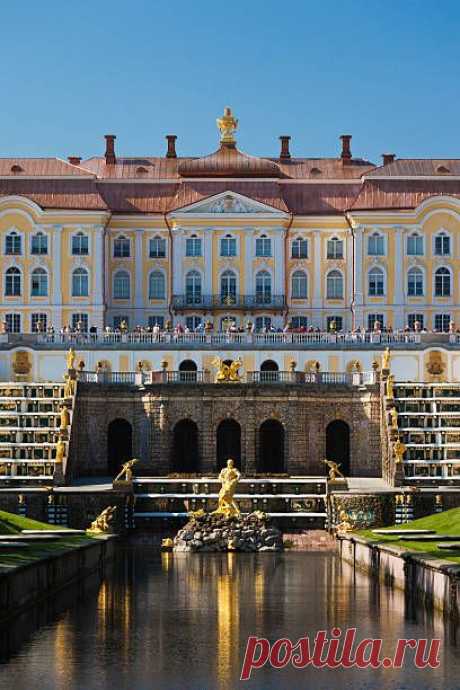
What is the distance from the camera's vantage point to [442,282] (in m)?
98.5

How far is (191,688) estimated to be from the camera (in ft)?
96.0

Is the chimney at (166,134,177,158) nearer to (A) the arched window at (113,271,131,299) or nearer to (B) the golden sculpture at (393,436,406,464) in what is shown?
(A) the arched window at (113,271,131,299)

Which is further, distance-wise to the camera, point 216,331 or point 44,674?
point 216,331

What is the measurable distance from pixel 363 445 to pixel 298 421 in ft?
10.2

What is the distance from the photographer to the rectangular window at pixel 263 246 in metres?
99.7

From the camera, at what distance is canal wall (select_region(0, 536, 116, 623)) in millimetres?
36188

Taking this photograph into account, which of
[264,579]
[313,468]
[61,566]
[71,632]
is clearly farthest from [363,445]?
[71,632]

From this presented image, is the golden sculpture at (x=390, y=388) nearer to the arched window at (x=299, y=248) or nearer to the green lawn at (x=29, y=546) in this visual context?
the arched window at (x=299, y=248)

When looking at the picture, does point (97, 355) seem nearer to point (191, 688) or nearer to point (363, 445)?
point (363, 445)

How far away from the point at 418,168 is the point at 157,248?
1510 cm

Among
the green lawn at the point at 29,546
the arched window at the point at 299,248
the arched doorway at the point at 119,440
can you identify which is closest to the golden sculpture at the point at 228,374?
the arched doorway at the point at 119,440

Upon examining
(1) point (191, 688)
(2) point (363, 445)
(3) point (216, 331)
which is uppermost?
(3) point (216, 331)

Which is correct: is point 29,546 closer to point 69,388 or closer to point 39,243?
point 69,388

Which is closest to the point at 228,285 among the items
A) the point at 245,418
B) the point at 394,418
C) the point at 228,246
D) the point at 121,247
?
the point at 228,246
